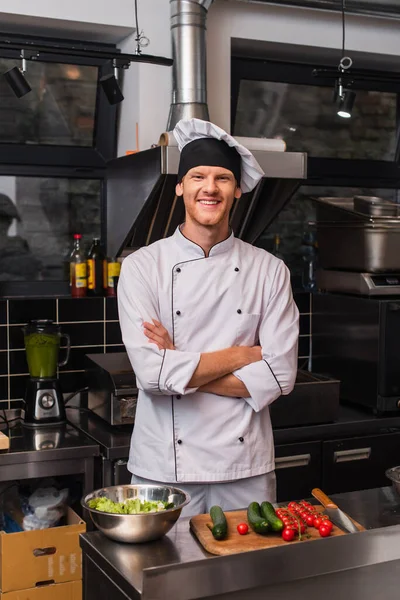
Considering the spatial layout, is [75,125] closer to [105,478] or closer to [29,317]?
[29,317]

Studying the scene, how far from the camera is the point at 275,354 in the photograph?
8.36ft

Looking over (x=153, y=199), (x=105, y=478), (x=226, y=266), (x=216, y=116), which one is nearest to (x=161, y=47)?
(x=216, y=116)

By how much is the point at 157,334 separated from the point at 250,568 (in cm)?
87

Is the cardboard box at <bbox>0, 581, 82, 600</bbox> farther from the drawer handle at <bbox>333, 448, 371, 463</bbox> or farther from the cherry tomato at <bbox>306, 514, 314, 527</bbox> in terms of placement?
the cherry tomato at <bbox>306, 514, 314, 527</bbox>

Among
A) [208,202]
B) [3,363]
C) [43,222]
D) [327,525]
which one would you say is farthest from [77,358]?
[327,525]

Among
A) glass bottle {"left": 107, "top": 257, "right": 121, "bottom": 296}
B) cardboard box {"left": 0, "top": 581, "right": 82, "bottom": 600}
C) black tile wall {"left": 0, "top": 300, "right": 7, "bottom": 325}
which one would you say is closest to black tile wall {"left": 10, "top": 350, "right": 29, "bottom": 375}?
black tile wall {"left": 0, "top": 300, "right": 7, "bottom": 325}

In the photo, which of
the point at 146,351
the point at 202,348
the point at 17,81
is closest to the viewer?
the point at 146,351

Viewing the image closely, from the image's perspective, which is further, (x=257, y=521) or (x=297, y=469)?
(x=297, y=469)

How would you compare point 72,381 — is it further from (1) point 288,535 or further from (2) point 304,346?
(1) point 288,535

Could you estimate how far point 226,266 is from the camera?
2662mm

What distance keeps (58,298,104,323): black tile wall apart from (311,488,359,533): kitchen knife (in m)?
1.88

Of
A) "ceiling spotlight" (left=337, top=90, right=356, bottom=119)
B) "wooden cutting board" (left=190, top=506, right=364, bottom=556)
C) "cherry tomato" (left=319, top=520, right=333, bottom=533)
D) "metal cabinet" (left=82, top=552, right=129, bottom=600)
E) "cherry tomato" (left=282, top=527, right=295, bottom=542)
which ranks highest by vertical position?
"ceiling spotlight" (left=337, top=90, right=356, bottom=119)

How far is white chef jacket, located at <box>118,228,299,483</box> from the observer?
2.52 metres

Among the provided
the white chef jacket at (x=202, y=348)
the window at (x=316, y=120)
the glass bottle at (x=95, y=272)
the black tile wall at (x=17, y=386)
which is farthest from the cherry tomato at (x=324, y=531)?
the window at (x=316, y=120)
